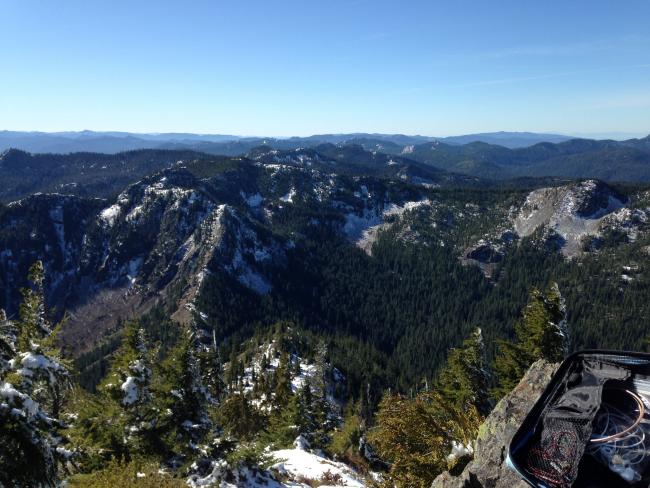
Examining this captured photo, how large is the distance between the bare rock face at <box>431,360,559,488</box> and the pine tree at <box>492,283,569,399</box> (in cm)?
2351

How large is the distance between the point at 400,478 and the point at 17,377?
12.3 m

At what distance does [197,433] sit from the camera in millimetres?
25141

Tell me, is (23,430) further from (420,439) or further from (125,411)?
(125,411)

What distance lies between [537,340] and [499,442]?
26.8 metres

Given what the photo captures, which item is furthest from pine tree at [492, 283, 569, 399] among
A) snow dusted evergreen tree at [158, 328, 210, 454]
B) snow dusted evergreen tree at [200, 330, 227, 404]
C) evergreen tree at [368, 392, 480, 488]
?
snow dusted evergreen tree at [200, 330, 227, 404]

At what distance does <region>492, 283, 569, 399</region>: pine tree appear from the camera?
3309 cm

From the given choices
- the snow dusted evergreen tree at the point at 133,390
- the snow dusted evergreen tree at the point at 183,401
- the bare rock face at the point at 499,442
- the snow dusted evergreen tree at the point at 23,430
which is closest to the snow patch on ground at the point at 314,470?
the snow dusted evergreen tree at the point at 183,401

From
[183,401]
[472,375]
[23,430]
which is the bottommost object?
[472,375]

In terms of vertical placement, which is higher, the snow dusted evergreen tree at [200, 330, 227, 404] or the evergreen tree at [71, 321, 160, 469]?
the evergreen tree at [71, 321, 160, 469]

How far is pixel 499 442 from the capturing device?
395 inches

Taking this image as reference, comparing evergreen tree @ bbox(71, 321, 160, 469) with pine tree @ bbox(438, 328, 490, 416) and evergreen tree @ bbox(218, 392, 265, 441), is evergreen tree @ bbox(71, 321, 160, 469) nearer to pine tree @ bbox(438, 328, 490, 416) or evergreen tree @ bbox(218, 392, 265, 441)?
evergreen tree @ bbox(218, 392, 265, 441)

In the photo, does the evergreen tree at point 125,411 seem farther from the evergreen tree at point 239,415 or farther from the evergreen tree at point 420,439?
the evergreen tree at point 239,415

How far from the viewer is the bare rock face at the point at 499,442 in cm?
949

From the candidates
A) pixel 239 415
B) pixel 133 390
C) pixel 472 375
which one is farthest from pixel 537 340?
pixel 239 415
